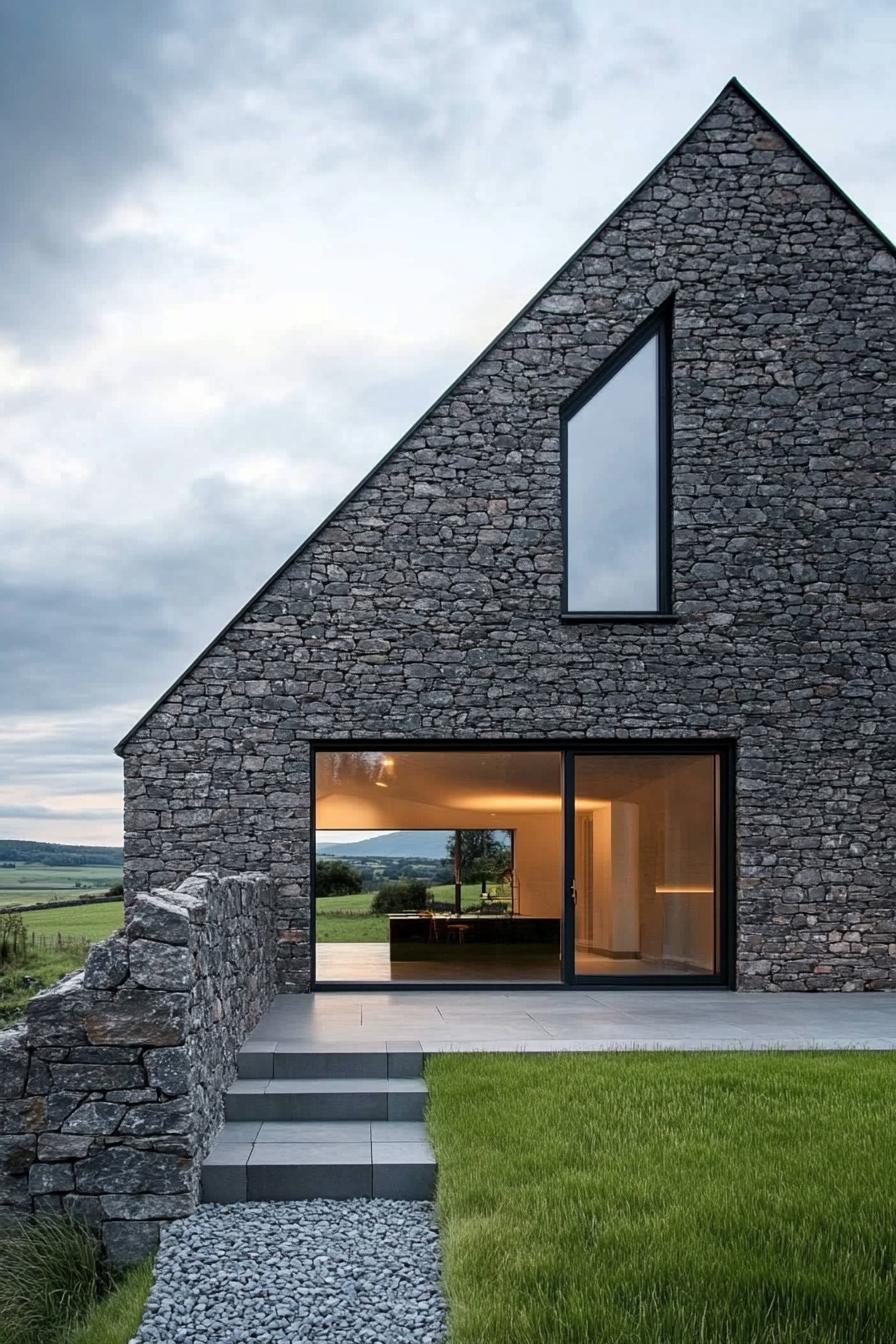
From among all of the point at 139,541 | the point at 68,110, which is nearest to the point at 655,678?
the point at 68,110

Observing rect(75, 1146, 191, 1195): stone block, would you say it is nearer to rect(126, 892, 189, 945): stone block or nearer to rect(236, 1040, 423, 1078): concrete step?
rect(126, 892, 189, 945): stone block

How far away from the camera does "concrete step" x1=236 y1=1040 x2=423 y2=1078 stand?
7.11 m

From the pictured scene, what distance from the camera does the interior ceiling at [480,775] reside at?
36.7ft

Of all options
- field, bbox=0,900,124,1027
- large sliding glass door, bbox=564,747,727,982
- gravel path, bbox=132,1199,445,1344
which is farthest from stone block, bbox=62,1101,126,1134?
field, bbox=0,900,124,1027

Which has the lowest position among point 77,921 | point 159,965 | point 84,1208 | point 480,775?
point 77,921

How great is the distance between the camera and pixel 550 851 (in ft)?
36.8

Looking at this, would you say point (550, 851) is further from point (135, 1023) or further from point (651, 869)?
point (135, 1023)

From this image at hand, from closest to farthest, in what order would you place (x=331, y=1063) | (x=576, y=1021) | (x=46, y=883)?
(x=331, y=1063) → (x=576, y=1021) → (x=46, y=883)

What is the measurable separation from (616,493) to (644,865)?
3.91 metres

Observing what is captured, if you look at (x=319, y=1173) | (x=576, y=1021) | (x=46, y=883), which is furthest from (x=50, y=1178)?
(x=46, y=883)

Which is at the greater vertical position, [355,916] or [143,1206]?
[355,916]

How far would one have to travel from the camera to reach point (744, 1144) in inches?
213

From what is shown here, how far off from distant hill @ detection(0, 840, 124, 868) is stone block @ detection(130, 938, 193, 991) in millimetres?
12282

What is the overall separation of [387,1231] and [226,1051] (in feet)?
6.80
